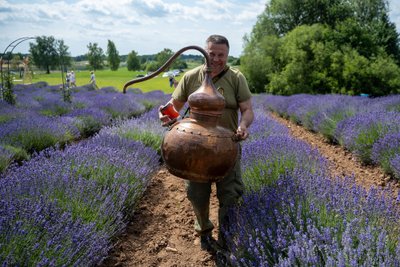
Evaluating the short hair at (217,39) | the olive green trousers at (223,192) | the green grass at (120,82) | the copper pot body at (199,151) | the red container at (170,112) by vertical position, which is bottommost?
the green grass at (120,82)

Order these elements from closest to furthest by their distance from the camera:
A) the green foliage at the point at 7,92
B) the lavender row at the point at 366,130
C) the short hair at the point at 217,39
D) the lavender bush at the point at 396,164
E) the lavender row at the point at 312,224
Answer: the lavender row at the point at 312,224
the short hair at the point at 217,39
the lavender bush at the point at 396,164
the lavender row at the point at 366,130
the green foliage at the point at 7,92

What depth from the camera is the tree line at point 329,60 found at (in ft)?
55.3

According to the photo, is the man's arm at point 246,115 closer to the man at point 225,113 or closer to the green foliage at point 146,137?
the man at point 225,113

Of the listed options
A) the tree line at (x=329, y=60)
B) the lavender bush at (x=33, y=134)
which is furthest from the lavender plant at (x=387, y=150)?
the tree line at (x=329, y=60)

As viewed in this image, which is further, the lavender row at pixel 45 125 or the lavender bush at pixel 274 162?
the lavender row at pixel 45 125

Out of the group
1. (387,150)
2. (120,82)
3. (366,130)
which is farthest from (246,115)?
(120,82)

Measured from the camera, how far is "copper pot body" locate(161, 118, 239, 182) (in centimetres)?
179

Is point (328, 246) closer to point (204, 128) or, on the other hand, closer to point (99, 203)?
point (204, 128)

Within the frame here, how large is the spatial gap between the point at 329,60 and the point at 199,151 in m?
18.3

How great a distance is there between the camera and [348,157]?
18.7 feet

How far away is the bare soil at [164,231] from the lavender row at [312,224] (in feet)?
1.04

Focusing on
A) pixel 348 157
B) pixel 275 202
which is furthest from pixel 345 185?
pixel 348 157

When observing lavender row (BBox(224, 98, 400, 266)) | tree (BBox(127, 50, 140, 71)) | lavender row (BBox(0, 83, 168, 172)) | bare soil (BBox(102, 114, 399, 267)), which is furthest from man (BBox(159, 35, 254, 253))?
tree (BBox(127, 50, 140, 71))

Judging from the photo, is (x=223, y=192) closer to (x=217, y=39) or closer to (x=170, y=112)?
(x=170, y=112)
